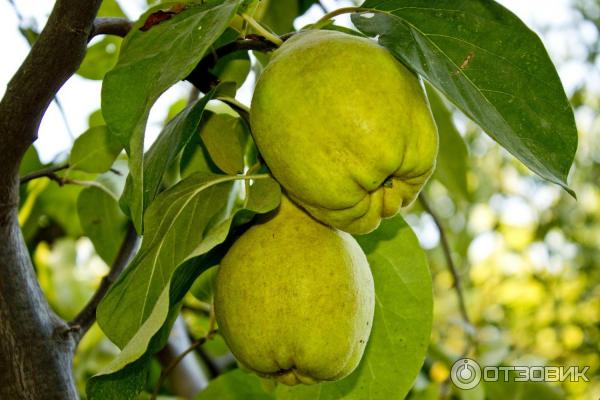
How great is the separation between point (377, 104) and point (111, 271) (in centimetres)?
64

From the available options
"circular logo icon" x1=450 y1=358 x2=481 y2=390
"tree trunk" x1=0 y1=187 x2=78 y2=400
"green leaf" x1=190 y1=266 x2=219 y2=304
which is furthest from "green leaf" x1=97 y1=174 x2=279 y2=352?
"circular logo icon" x1=450 y1=358 x2=481 y2=390

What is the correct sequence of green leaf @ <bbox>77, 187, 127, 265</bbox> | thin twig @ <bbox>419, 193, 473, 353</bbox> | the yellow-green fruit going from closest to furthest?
the yellow-green fruit → green leaf @ <bbox>77, 187, 127, 265</bbox> → thin twig @ <bbox>419, 193, 473, 353</bbox>

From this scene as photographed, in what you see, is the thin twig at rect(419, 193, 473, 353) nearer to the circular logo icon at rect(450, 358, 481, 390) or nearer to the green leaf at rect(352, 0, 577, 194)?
the circular logo icon at rect(450, 358, 481, 390)

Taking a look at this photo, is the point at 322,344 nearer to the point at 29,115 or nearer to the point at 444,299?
the point at 29,115

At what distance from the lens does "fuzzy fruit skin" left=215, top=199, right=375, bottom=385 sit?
34.1 inches

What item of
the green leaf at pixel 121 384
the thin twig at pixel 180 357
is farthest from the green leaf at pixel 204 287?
the green leaf at pixel 121 384

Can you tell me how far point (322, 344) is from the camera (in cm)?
87

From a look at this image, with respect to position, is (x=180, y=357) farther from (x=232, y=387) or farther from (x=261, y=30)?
(x=261, y=30)

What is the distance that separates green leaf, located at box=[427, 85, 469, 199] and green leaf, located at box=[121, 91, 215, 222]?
66 centimetres

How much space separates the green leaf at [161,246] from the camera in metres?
0.91

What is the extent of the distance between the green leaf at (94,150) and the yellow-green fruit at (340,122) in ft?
1.75

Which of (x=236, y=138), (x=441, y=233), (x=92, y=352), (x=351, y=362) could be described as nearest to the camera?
(x=351, y=362)

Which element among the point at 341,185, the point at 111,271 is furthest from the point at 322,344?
the point at 111,271

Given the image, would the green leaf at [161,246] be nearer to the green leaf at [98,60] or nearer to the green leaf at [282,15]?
the green leaf at [98,60]
